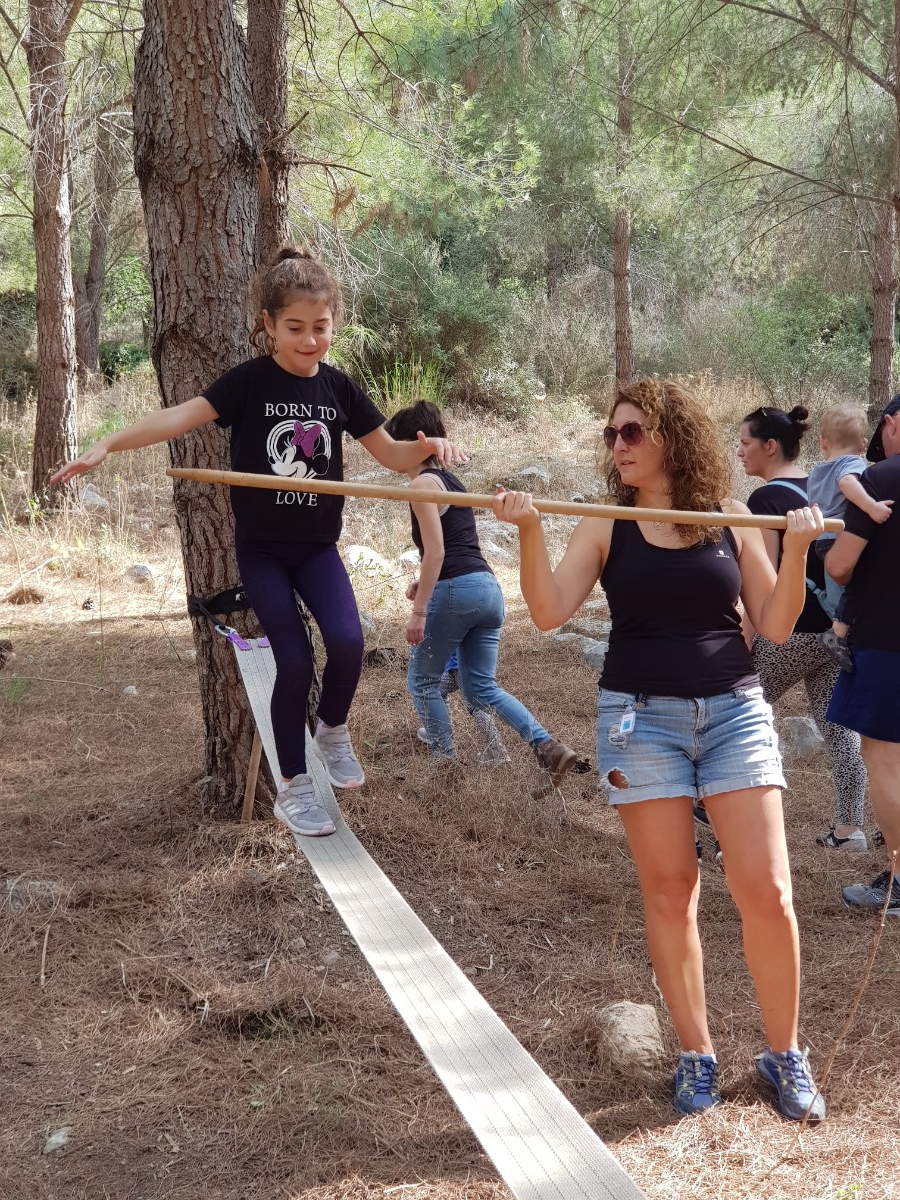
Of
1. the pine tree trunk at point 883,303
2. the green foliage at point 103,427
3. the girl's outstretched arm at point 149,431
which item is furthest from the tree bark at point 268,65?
the green foliage at point 103,427

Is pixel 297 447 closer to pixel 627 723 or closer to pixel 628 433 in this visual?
pixel 628 433

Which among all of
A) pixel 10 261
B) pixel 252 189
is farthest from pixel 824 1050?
pixel 10 261

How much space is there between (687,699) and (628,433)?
0.64m

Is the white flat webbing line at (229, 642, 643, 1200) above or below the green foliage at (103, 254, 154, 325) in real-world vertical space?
below

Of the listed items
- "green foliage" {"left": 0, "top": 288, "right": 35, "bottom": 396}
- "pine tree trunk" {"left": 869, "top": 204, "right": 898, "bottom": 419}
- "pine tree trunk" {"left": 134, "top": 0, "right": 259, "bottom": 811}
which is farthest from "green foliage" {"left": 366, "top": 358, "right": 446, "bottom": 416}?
"pine tree trunk" {"left": 134, "top": 0, "right": 259, "bottom": 811}

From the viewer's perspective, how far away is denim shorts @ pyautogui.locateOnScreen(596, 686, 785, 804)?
2.47 m

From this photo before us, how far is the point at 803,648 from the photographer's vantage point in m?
4.24

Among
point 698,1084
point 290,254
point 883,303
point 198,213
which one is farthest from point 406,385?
point 698,1084

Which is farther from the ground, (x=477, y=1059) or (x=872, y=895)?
(x=477, y=1059)

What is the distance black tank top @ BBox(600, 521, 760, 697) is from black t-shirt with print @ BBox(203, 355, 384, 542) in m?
1.06

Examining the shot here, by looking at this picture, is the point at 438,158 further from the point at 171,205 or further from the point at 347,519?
the point at 171,205

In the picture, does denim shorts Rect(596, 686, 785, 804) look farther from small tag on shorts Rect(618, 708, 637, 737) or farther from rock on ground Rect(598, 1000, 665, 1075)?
rock on ground Rect(598, 1000, 665, 1075)

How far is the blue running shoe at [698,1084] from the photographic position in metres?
2.63

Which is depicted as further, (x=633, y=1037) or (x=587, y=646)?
(x=587, y=646)
